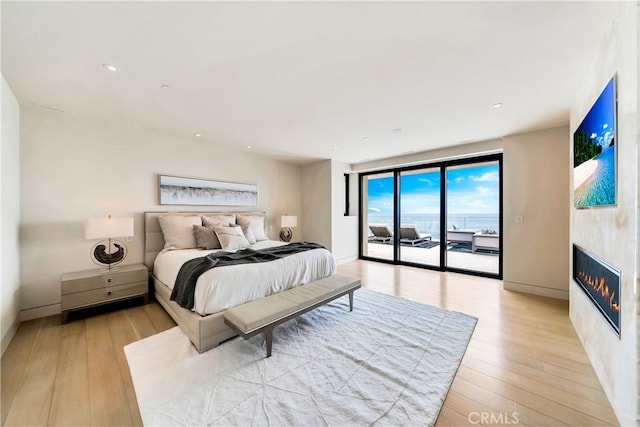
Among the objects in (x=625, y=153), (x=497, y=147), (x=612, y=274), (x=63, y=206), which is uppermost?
(x=497, y=147)

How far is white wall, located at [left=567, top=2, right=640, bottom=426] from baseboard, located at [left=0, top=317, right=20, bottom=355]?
14.7 feet

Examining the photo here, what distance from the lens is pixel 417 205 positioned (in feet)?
17.2

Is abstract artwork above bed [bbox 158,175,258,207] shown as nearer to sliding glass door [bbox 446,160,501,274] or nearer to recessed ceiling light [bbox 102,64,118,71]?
recessed ceiling light [bbox 102,64,118,71]

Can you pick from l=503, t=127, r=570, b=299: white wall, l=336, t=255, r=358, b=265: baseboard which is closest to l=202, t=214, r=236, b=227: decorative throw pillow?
l=336, t=255, r=358, b=265: baseboard

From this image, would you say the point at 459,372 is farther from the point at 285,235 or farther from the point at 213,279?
the point at 285,235

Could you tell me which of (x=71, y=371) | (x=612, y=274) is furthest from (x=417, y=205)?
(x=71, y=371)

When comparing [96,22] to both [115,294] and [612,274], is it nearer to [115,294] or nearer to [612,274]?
[115,294]

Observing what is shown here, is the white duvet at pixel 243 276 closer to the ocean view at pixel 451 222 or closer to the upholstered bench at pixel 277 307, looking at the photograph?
the upholstered bench at pixel 277 307

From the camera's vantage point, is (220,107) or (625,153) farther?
(220,107)

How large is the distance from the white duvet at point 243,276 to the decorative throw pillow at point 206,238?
0.42ft

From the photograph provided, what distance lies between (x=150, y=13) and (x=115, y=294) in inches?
119

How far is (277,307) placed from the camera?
215 cm

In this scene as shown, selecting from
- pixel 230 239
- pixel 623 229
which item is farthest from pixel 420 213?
pixel 230 239

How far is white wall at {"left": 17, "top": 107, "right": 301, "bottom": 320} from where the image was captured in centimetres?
273
